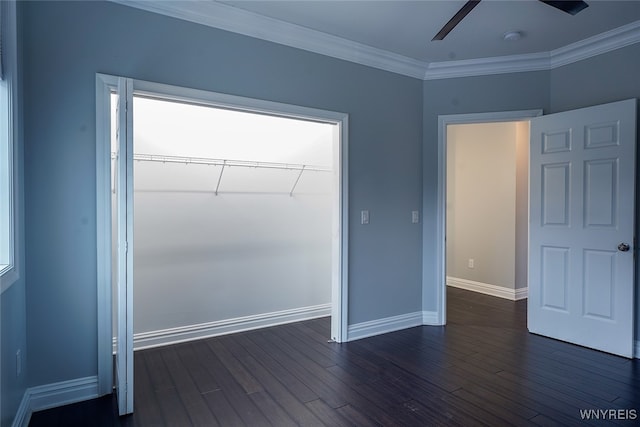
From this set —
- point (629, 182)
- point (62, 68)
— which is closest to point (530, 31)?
point (629, 182)

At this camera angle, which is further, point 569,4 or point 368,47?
point 368,47

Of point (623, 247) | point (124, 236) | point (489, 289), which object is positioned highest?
point (124, 236)

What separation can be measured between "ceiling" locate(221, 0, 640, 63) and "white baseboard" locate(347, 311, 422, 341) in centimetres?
259

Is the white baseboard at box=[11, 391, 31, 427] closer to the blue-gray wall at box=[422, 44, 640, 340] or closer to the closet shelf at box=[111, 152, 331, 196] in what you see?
the closet shelf at box=[111, 152, 331, 196]

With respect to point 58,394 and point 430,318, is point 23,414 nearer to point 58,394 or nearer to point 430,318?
point 58,394

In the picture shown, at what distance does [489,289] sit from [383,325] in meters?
2.34

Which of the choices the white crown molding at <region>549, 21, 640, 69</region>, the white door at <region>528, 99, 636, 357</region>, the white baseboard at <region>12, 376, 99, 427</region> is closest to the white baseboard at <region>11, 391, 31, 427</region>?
the white baseboard at <region>12, 376, 99, 427</region>

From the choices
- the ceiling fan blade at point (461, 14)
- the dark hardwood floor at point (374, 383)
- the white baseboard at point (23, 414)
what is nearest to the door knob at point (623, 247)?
the dark hardwood floor at point (374, 383)

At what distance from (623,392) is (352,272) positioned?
6.78ft

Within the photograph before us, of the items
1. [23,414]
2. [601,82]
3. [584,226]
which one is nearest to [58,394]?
[23,414]

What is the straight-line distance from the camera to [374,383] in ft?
8.50

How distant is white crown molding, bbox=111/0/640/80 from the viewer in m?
2.66

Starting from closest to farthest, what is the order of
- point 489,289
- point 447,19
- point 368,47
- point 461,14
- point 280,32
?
point 461,14, point 447,19, point 280,32, point 368,47, point 489,289

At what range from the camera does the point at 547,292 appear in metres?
3.51
